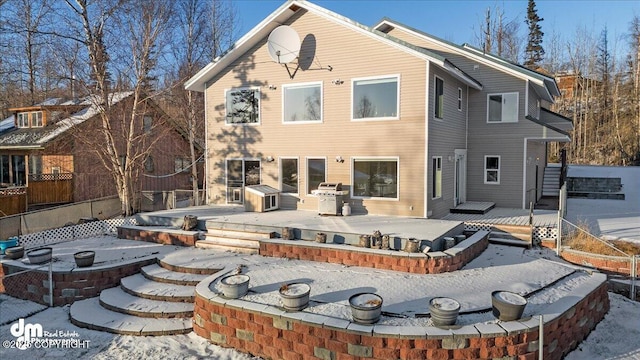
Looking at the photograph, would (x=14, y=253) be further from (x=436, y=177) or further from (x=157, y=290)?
(x=436, y=177)

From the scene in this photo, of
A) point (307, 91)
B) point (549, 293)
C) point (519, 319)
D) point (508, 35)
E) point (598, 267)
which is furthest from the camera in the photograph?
point (508, 35)

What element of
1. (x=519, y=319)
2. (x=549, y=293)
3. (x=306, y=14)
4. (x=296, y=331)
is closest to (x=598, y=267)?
(x=549, y=293)

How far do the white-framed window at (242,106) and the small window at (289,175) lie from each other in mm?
1904

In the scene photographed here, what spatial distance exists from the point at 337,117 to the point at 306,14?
3.52 meters

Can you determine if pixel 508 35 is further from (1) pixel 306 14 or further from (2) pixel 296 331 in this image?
(2) pixel 296 331

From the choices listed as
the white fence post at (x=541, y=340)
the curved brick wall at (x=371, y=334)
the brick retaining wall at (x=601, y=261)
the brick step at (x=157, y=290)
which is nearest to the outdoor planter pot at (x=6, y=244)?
the brick step at (x=157, y=290)

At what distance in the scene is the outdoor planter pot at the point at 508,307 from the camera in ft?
16.9

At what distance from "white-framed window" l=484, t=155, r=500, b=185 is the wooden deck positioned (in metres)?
1.49

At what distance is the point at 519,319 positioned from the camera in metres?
5.27

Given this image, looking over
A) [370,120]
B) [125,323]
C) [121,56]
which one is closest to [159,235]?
[125,323]

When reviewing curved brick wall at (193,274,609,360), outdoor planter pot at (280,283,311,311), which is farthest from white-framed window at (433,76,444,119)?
outdoor planter pot at (280,283,311,311)

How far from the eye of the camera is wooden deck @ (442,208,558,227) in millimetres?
11019

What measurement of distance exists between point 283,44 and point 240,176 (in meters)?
4.94

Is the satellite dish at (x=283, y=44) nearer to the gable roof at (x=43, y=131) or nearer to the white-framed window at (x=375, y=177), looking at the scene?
the white-framed window at (x=375, y=177)
